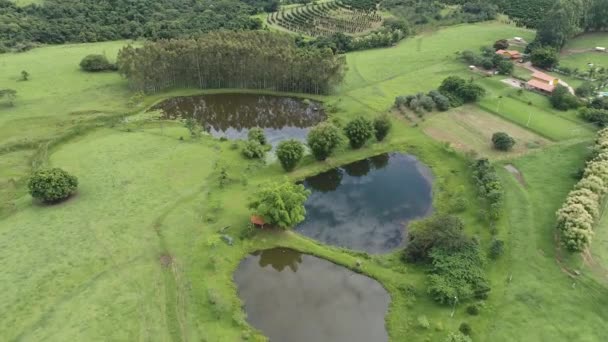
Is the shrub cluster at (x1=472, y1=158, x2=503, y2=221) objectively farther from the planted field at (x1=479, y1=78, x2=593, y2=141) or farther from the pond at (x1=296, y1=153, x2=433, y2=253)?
the planted field at (x1=479, y1=78, x2=593, y2=141)

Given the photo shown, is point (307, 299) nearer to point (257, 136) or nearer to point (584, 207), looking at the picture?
point (257, 136)

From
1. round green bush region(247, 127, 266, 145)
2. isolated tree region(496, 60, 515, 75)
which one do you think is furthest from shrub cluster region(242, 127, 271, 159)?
isolated tree region(496, 60, 515, 75)

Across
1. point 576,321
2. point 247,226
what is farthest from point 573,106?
point 247,226

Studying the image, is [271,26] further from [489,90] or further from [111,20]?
[489,90]

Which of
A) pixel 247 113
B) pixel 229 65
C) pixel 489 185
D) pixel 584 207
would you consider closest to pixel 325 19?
pixel 229 65

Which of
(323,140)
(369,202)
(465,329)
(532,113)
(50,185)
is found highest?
(323,140)

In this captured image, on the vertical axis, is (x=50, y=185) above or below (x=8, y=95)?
below
